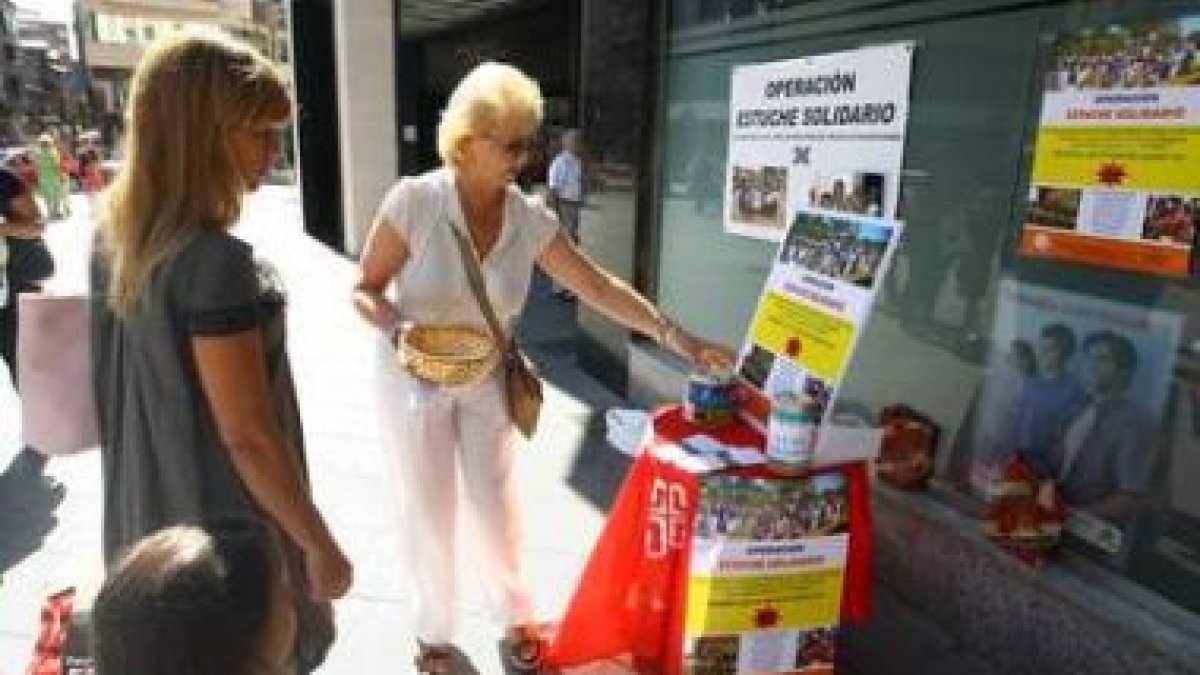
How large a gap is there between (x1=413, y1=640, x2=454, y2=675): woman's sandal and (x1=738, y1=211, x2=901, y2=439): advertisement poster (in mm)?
1179

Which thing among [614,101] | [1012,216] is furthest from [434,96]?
[1012,216]

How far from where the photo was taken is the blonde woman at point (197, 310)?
161cm

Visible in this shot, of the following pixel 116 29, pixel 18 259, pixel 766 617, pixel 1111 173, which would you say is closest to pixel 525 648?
pixel 766 617

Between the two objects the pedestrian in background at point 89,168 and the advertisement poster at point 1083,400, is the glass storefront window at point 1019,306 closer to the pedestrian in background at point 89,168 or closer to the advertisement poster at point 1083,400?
the advertisement poster at point 1083,400

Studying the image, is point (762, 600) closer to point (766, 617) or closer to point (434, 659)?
point (766, 617)

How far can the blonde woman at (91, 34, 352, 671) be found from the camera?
161cm

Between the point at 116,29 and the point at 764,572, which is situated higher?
the point at 116,29

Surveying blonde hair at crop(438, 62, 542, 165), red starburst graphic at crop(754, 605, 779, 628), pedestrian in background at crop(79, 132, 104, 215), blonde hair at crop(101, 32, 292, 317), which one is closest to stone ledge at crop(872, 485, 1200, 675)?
red starburst graphic at crop(754, 605, 779, 628)

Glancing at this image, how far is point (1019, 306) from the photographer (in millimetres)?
3307

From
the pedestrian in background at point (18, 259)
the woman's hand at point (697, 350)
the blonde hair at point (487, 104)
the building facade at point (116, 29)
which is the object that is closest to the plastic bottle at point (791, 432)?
the woman's hand at point (697, 350)

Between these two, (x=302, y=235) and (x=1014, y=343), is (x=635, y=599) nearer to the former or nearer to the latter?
(x=1014, y=343)

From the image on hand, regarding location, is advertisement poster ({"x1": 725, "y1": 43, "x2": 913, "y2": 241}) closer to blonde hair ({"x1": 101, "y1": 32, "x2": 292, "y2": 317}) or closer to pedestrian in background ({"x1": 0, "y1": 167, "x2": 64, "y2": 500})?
blonde hair ({"x1": 101, "y1": 32, "x2": 292, "y2": 317})

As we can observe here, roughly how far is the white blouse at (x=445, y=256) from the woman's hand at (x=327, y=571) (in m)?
0.98

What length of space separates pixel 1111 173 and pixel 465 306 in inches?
73.6
